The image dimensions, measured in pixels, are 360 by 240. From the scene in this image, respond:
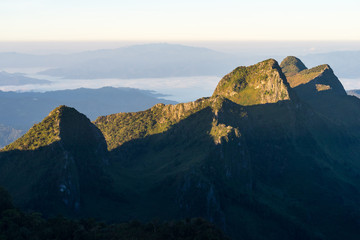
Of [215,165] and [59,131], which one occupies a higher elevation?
[59,131]

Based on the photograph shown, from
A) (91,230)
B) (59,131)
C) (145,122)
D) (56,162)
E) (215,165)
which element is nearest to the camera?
(91,230)

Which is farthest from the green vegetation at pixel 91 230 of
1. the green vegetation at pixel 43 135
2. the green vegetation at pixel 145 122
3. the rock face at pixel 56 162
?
the green vegetation at pixel 145 122

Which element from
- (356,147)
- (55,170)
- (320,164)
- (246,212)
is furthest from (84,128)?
(356,147)

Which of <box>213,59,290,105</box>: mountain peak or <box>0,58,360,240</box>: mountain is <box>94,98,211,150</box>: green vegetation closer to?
<box>0,58,360,240</box>: mountain

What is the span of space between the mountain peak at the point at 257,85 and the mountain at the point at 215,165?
0.40 meters

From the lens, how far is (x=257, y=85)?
16375 centimetres

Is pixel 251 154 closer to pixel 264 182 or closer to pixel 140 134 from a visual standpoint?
pixel 264 182

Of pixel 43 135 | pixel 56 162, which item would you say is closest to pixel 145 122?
pixel 43 135

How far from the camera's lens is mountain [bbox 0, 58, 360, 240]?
346 ft

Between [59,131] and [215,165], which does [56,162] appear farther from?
[215,165]

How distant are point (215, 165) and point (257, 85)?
54756 mm

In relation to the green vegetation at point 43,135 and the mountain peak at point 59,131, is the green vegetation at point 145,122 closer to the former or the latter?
the mountain peak at point 59,131

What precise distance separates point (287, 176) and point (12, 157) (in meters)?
84.2

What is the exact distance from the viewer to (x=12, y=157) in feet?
357
